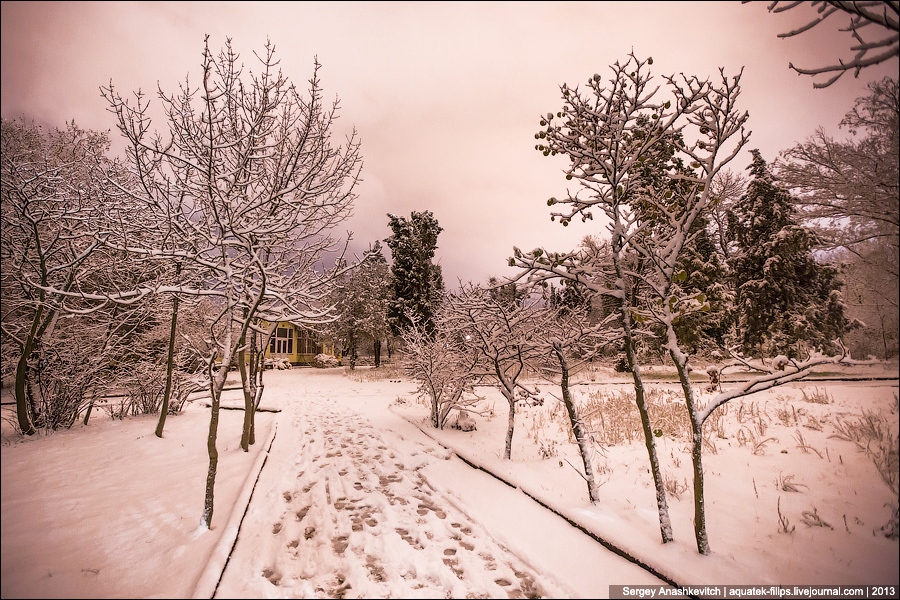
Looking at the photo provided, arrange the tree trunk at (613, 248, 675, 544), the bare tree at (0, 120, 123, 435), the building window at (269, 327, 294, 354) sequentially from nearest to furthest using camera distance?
1. the tree trunk at (613, 248, 675, 544)
2. the bare tree at (0, 120, 123, 435)
3. the building window at (269, 327, 294, 354)

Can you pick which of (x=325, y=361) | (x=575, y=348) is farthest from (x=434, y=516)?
(x=325, y=361)

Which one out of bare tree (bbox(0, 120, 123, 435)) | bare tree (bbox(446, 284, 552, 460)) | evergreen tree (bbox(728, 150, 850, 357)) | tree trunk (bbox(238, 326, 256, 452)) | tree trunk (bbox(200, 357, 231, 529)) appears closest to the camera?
tree trunk (bbox(200, 357, 231, 529))

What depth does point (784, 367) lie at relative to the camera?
2.64 meters

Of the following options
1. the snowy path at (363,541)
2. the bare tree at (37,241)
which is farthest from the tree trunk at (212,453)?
the bare tree at (37,241)

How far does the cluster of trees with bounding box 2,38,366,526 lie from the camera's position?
390cm

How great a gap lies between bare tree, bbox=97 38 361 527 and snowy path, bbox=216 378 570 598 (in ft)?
3.23

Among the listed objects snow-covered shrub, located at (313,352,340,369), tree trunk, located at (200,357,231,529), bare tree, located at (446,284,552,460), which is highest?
bare tree, located at (446,284,552,460)

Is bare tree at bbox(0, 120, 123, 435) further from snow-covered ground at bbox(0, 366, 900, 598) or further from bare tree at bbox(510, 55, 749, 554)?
bare tree at bbox(510, 55, 749, 554)

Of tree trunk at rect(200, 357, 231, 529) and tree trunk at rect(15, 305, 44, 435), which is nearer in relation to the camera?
tree trunk at rect(200, 357, 231, 529)

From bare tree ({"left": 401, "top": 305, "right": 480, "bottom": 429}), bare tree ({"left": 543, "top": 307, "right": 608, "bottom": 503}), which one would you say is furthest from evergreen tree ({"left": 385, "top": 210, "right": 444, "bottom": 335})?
bare tree ({"left": 543, "top": 307, "right": 608, "bottom": 503})

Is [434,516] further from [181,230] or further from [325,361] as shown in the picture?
[325,361]

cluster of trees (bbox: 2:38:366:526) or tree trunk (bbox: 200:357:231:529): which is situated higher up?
cluster of trees (bbox: 2:38:366:526)

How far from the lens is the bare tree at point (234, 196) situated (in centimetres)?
378

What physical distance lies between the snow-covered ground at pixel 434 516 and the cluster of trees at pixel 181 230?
2.96 ft
